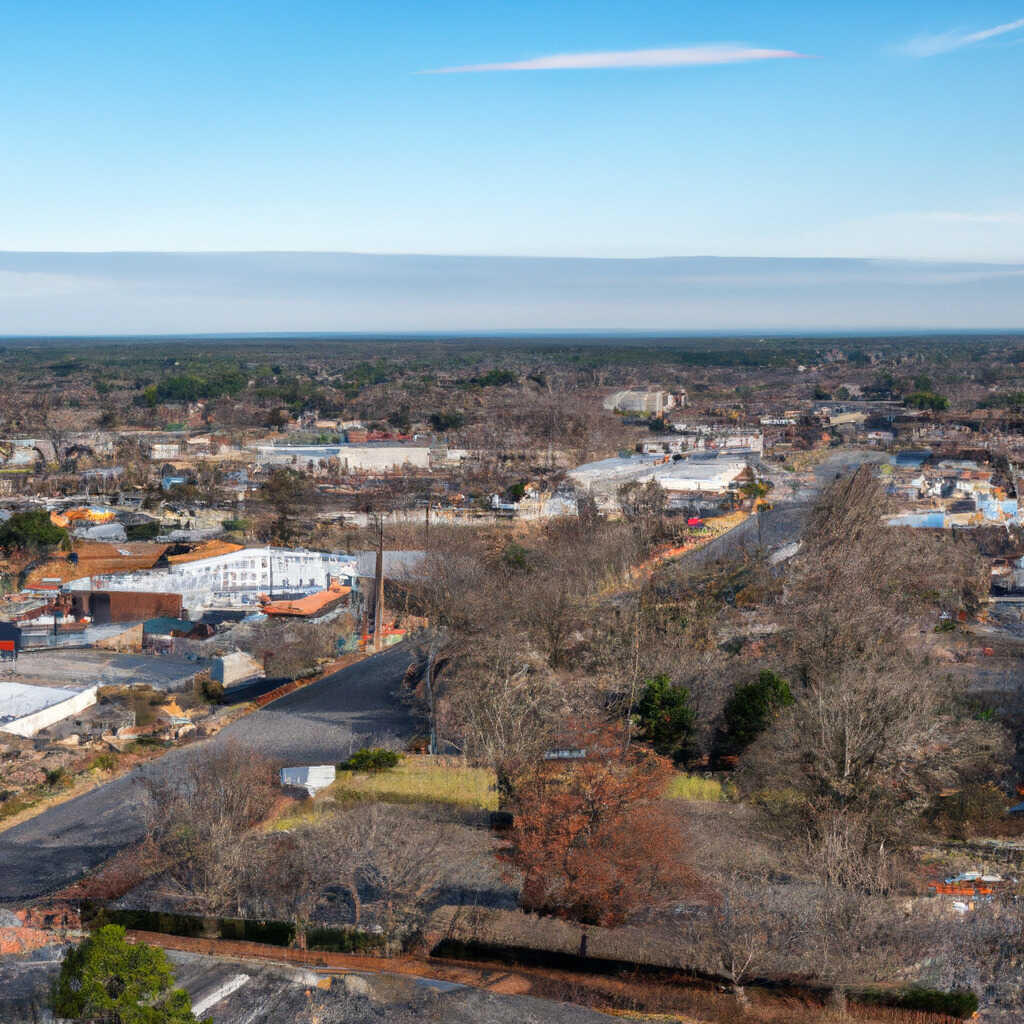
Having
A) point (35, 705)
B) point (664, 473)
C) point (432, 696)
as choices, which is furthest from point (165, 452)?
point (432, 696)

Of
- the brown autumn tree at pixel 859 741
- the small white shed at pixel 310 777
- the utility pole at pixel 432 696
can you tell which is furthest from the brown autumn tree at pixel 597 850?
the utility pole at pixel 432 696

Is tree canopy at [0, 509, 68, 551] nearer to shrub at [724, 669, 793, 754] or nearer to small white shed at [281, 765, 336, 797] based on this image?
small white shed at [281, 765, 336, 797]

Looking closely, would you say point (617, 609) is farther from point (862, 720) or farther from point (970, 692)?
point (862, 720)

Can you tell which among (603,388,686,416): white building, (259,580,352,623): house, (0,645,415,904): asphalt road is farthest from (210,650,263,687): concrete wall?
(603,388,686,416): white building

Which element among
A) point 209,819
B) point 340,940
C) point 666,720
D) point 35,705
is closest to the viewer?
point 340,940

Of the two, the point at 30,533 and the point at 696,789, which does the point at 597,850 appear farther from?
the point at 30,533

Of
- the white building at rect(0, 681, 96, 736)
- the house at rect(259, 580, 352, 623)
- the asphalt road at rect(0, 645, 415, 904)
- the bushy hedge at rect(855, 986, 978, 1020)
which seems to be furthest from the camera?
the house at rect(259, 580, 352, 623)

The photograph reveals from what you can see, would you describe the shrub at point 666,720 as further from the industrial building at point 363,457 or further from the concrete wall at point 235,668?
the industrial building at point 363,457
